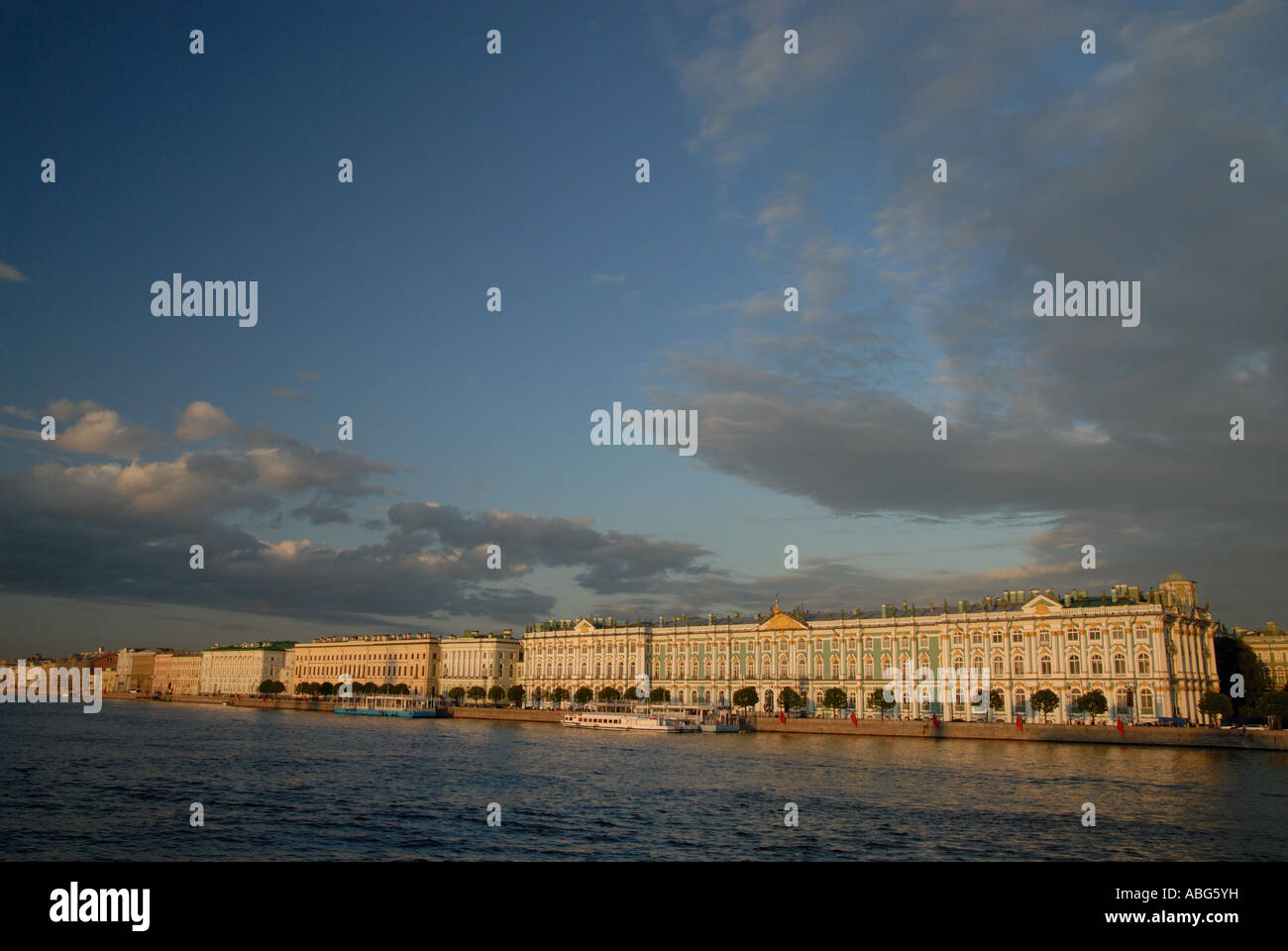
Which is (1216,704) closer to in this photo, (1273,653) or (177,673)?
(1273,653)

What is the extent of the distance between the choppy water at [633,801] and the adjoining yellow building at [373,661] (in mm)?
76762

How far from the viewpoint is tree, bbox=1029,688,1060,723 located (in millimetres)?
66062

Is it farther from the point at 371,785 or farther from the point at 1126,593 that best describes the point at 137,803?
the point at 1126,593

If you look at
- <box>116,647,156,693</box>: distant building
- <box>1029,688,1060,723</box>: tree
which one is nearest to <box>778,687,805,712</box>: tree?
<box>1029,688,1060,723</box>: tree

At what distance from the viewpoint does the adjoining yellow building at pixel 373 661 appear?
5197 inches

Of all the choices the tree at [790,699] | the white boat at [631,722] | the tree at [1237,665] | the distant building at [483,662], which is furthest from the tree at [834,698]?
the distant building at [483,662]

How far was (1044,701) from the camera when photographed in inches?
2603

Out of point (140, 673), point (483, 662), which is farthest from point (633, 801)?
point (140, 673)

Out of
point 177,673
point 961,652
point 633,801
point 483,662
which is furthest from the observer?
point 177,673

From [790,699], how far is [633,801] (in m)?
52.9
